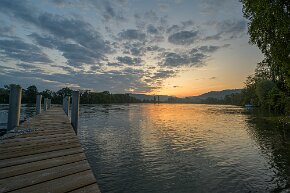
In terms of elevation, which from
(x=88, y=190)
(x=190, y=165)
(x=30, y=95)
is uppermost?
(x=30, y=95)

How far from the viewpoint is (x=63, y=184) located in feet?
13.3

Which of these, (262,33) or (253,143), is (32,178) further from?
(262,33)

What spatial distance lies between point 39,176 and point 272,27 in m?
22.4

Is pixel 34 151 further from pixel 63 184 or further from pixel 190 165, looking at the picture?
pixel 190 165

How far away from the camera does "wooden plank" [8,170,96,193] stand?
3791 millimetres

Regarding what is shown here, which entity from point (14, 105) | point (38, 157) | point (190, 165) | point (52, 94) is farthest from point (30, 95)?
point (38, 157)

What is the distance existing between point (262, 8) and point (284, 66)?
6.15 meters

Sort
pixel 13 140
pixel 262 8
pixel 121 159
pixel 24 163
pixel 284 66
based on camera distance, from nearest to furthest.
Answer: pixel 24 163
pixel 13 140
pixel 121 159
pixel 262 8
pixel 284 66

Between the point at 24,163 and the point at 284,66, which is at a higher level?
the point at 284,66

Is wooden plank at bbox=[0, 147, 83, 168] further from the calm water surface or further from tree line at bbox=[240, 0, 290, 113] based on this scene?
tree line at bbox=[240, 0, 290, 113]

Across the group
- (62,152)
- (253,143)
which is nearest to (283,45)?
(253,143)

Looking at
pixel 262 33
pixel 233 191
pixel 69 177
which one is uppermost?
pixel 262 33

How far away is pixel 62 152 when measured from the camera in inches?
259

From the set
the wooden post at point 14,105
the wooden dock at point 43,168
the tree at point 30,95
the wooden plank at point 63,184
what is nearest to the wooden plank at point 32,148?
the wooden dock at point 43,168
